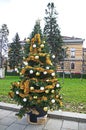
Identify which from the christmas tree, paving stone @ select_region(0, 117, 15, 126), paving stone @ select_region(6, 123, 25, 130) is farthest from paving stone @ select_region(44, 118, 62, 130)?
paving stone @ select_region(0, 117, 15, 126)

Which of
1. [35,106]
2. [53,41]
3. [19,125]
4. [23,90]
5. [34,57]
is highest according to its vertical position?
[53,41]

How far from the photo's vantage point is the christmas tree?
13.3 ft

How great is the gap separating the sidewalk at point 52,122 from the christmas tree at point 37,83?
0.89ft

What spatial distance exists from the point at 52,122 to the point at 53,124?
0.40ft

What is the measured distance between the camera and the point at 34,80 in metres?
4.09

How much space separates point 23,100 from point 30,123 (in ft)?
1.85

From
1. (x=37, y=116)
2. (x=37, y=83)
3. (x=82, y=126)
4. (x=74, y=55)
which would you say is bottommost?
(x=82, y=126)

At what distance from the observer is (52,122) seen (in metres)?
4.36

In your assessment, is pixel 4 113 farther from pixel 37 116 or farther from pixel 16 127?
pixel 37 116

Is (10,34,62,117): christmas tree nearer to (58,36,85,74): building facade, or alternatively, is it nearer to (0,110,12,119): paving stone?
(0,110,12,119): paving stone

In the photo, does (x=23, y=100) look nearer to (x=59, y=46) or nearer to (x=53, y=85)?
(x=53, y=85)

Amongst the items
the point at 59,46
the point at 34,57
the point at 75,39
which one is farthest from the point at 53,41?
the point at 34,57

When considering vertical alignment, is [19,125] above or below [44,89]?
below

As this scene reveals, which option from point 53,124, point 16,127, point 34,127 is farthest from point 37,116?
point 16,127
